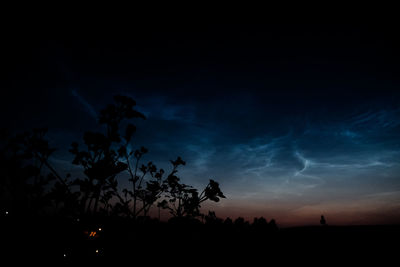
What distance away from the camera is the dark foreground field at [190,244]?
4.18 metres

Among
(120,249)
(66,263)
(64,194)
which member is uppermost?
(64,194)

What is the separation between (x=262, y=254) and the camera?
439 cm

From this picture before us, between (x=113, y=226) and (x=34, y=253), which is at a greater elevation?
(x=113, y=226)

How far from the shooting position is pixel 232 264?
171 inches

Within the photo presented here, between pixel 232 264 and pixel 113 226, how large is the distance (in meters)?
5.94

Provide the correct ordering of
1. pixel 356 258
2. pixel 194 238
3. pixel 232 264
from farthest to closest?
pixel 194 238
pixel 232 264
pixel 356 258

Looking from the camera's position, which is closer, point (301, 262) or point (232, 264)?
point (301, 262)

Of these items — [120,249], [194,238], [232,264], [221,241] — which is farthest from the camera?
[120,249]

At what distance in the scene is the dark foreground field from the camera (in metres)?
4.18

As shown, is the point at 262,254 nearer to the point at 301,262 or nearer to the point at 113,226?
the point at 301,262

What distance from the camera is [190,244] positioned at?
515 centimetres

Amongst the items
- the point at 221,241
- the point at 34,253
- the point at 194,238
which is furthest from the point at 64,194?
the point at 34,253

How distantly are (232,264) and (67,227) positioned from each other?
616cm

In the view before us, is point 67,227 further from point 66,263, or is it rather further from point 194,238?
point 194,238
